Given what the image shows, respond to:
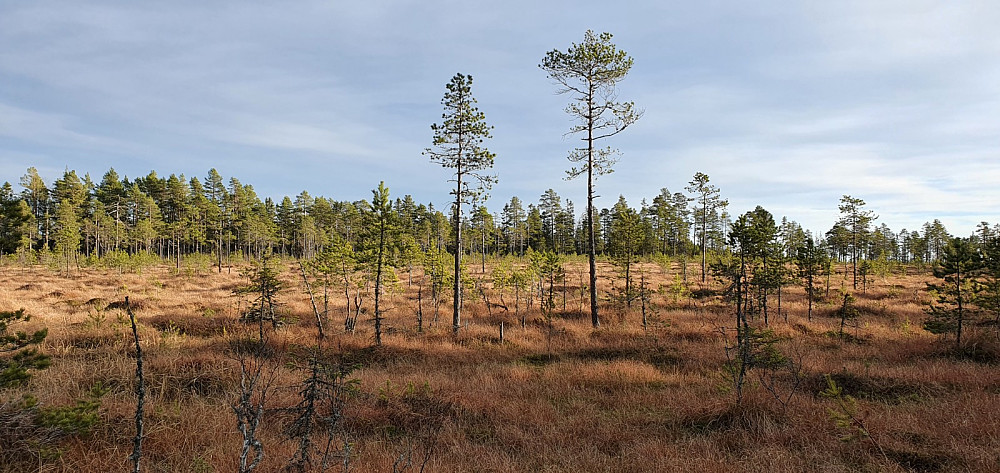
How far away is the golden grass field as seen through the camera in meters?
5.41

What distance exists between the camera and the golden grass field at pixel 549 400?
5.41 m

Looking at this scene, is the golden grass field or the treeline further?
the treeline

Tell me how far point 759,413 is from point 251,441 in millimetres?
7257

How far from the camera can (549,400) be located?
27.9ft

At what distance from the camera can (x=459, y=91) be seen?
18406 mm

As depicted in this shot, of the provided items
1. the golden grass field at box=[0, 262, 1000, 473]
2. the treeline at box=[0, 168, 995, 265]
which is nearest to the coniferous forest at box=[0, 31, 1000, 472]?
the golden grass field at box=[0, 262, 1000, 473]

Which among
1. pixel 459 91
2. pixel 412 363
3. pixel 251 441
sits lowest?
pixel 412 363

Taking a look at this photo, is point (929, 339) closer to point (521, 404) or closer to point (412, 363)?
point (521, 404)

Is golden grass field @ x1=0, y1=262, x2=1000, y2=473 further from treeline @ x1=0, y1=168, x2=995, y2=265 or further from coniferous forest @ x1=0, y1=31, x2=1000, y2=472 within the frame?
treeline @ x1=0, y1=168, x2=995, y2=265

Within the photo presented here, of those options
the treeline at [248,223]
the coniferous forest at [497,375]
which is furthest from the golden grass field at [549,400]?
the treeline at [248,223]

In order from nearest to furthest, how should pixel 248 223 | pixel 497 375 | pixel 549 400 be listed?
pixel 549 400, pixel 497 375, pixel 248 223

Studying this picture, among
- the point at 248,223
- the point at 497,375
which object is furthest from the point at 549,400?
the point at 248,223

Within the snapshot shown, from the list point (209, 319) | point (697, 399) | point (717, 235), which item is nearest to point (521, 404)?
point (697, 399)

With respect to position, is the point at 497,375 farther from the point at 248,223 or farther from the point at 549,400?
the point at 248,223
